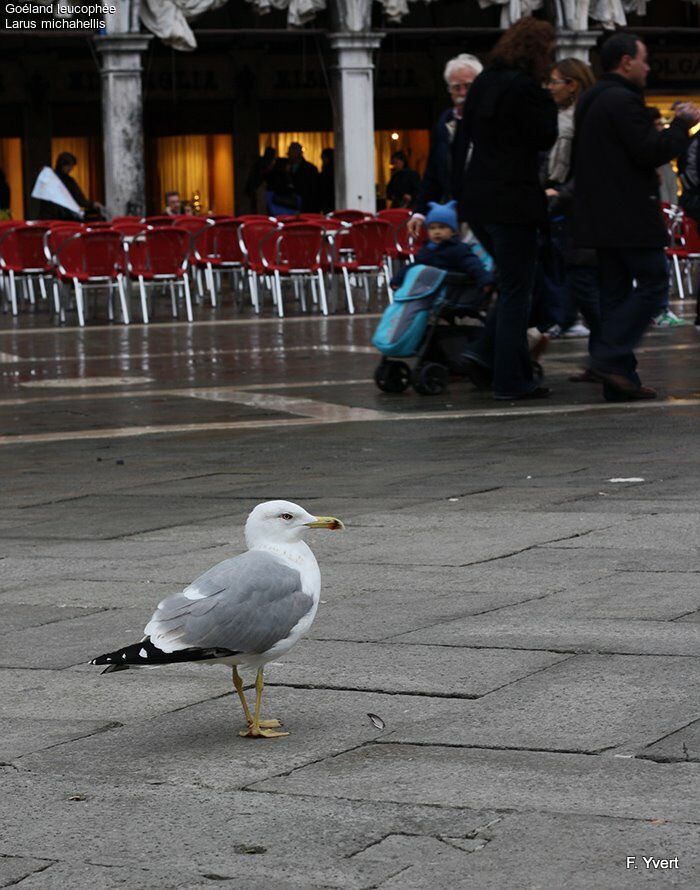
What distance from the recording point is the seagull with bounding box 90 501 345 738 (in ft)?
12.2

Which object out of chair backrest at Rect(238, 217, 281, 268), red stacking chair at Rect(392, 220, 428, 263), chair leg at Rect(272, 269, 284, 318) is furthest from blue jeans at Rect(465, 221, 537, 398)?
red stacking chair at Rect(392, 220, 428, 263)

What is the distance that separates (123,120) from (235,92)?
7669 mm

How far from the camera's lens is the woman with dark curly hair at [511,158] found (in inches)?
380

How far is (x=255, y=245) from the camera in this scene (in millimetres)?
19531

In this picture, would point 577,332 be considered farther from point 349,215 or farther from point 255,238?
point 349,215

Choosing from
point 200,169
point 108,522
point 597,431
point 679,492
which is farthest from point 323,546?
point 200,169

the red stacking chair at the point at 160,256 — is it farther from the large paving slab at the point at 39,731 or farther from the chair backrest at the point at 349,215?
the large paving slab at the point at 39,731

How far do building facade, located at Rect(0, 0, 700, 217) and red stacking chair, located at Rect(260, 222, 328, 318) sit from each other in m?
11.2

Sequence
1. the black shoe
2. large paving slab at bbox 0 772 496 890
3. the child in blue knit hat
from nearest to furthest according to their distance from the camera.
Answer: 1. large paving slab at bbox 0 772 496 890
2. the black shoe
3. the child in blue knit hat

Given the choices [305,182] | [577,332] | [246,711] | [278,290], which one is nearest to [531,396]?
[577,332]

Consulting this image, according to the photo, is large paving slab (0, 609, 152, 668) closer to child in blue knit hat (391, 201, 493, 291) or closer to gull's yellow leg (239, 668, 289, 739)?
gull's yellow leg (239, 668, 289, 739)

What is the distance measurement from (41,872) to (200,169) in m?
30.5

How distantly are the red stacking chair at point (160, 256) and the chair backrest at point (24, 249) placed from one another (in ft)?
3.36

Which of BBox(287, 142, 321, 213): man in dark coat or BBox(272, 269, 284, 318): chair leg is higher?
BBox(287, 142, 321, 213): man in dark coat
